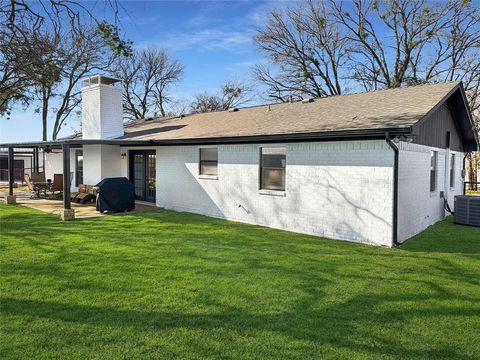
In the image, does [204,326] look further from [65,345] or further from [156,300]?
[65,345]

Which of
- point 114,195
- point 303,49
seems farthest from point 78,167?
point 303,49

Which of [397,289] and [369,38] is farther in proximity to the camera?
[369,38]

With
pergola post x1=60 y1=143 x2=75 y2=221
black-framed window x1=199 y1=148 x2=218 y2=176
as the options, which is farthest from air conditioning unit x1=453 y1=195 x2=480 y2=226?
pergola post x1=60 y1=143 x2=75 y2=221

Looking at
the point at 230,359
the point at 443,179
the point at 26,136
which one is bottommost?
the point at 230,359

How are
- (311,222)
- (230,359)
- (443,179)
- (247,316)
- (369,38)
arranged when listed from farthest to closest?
(369,38)
(443,179)
(311,222)
(247,316)
(230,359)

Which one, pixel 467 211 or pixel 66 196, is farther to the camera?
pixel 66 196

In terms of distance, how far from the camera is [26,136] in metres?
33.7

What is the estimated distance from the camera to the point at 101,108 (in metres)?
16.0

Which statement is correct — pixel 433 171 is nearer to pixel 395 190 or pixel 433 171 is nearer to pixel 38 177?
pixel 395 190

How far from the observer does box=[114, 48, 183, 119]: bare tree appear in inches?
1476

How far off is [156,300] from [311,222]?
18.0 feet

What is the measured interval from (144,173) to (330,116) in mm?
8316

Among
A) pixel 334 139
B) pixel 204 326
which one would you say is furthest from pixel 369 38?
pixel 204 326

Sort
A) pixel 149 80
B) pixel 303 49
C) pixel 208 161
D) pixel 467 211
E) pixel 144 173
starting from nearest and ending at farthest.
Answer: pixel 467 211, pixel 208 161, pixel 144 173, pixel 303 49, pixel 149 80
